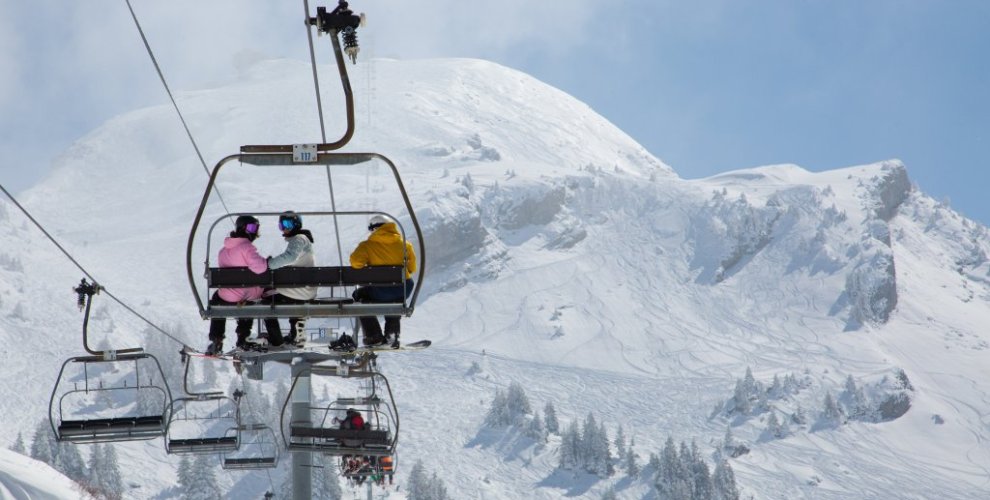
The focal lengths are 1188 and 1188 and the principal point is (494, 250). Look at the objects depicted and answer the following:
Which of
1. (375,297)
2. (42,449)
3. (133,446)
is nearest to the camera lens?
(375,297)

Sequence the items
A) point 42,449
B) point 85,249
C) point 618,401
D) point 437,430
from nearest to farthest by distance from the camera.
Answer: point 42,449 → point 437,430 → point 618,401 → point 85,249

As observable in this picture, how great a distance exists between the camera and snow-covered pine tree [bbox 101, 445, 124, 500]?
93250 mm

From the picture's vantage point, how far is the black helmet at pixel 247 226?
11.7 meters

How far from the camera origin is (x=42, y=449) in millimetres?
92000

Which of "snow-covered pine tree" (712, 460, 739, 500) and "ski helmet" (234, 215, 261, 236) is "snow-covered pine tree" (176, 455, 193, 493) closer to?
"snow-covered pine tree" (712, 460, 739, 500)

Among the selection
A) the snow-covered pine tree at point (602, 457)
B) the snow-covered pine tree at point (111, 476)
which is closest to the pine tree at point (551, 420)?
the snow-covered pine tree at point (602, 457)

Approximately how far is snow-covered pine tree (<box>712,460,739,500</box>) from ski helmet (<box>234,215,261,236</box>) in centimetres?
10027

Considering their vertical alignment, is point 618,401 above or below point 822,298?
below

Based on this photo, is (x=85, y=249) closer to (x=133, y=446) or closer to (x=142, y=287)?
(x=142, y=287)

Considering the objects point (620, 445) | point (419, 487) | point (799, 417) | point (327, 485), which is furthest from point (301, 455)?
point (799, 417)

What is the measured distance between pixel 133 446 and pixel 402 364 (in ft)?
133

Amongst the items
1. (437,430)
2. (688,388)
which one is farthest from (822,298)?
(437,430)

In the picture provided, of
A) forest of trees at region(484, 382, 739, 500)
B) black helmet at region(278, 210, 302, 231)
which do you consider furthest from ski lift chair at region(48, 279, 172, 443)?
forest of trees at region(484, 382, 739, 500)

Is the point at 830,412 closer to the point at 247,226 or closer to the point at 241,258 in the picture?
the point at 247,226
